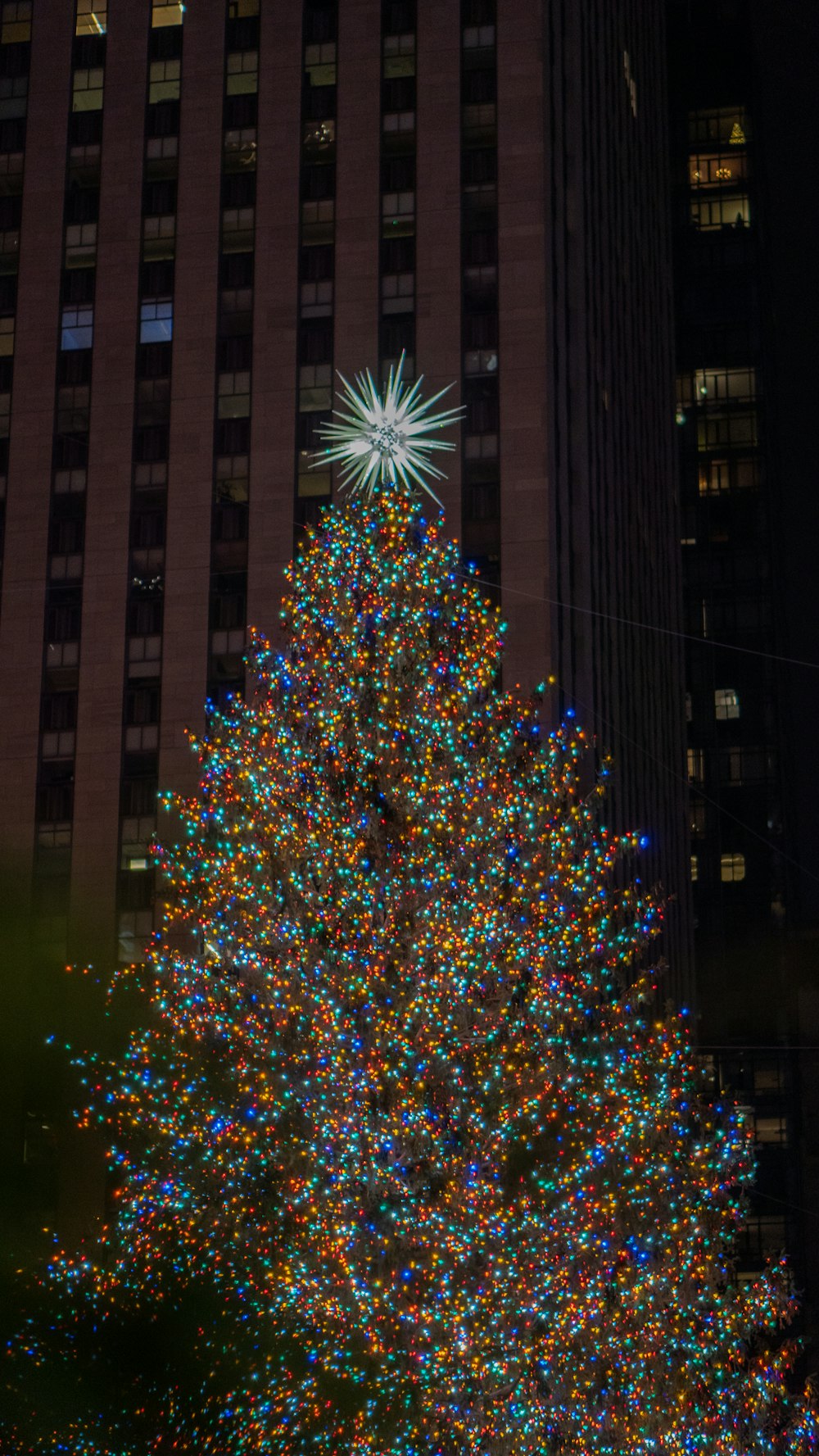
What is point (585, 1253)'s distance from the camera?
2616 centimetres

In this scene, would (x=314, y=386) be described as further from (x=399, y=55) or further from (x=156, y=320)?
(x=399, y=55)

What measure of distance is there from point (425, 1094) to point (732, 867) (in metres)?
86.5

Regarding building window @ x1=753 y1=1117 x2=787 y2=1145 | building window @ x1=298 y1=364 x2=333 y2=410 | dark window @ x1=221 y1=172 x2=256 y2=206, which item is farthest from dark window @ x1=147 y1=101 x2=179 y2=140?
building window @ x1=753 y1=1117 x2=787 y2=1145

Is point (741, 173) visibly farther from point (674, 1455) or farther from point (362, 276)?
point (674, 1455)

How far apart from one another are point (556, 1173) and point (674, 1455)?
4289 mm

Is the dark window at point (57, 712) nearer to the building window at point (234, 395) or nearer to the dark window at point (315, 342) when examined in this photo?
the building window at point (234, 395)

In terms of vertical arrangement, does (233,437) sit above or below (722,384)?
below

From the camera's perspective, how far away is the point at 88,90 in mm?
62969

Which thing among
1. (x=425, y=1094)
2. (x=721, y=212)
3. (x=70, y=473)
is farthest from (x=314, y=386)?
(x=721, y=212)

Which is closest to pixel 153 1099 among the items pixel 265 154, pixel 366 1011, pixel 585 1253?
pixel 366 1011

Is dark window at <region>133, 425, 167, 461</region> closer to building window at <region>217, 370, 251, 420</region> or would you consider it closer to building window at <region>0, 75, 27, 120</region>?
building window at <region>217, 370, 251, 420</region>

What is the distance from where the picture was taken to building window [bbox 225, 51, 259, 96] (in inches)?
2425

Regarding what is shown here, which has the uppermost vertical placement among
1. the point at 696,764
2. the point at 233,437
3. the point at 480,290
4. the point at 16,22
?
the point at 16,22

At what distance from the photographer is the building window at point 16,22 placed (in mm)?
64125
